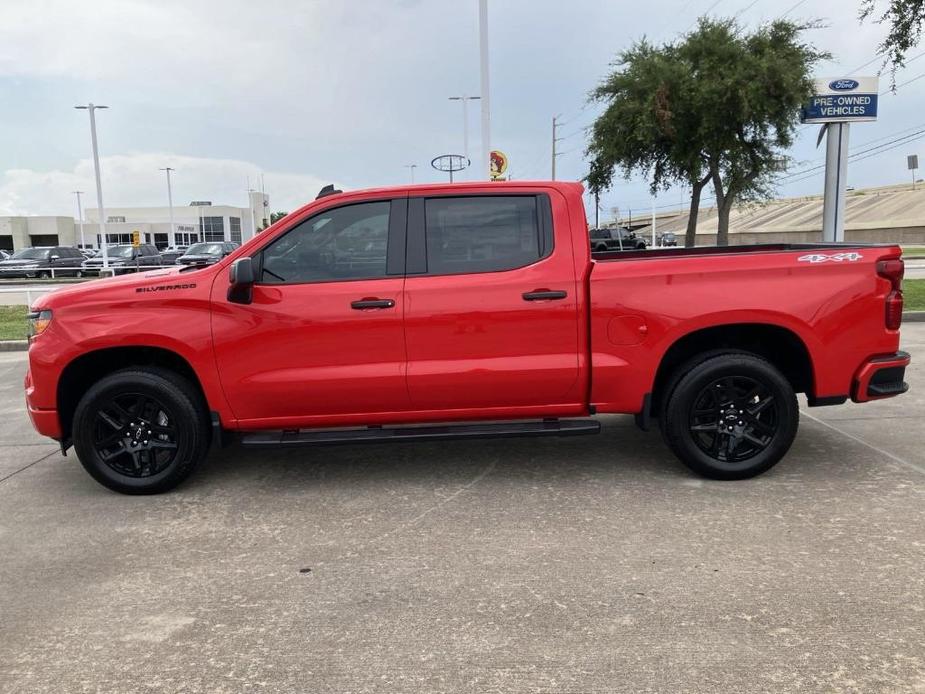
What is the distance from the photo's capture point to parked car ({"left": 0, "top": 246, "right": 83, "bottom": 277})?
3388cm

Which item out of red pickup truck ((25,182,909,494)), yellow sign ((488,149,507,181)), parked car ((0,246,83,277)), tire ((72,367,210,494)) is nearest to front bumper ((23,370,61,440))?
red pickup truck ((25,182,909,494))

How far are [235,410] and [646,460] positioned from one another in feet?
9.54

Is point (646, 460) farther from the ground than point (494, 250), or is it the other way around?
point (494, 250)

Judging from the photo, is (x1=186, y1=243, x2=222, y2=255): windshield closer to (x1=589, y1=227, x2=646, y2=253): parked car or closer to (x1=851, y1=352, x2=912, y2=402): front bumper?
(x1=589, y1=227, x2=646, y2=253): parked car

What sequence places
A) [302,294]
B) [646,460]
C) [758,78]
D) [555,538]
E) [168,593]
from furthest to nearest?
[758,78], [646,460], [302,294], [555,538], [168,593]

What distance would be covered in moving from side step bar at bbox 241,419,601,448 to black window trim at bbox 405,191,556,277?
100 centimetres

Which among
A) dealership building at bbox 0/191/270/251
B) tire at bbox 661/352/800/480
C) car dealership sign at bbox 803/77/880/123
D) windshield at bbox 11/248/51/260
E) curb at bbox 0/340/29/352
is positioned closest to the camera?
tire at bbox 661/352/800/480

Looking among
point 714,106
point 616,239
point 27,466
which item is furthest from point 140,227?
point 27,466

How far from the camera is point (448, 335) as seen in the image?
4.70 meters

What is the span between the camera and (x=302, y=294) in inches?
185

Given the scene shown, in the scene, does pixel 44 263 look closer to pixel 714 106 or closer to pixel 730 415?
pixel 714 106

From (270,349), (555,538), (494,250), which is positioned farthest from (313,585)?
(494,250)

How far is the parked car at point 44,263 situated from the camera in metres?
33.9

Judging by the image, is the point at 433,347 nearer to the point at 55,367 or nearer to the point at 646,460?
the point at 646,460
